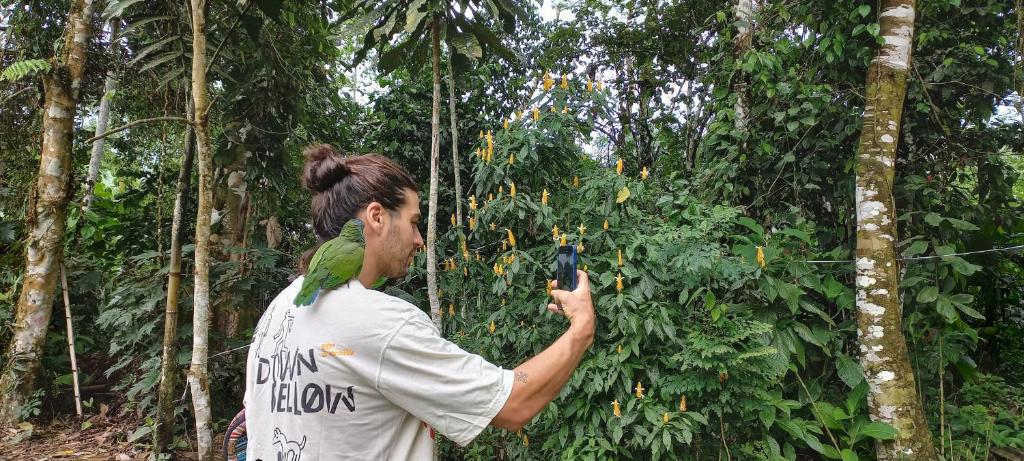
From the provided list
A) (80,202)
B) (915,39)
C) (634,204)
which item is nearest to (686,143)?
(915,39)

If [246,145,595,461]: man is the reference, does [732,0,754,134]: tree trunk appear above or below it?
above

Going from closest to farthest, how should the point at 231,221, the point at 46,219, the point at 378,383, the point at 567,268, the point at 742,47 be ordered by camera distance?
the point at 378,383, the point at 567,268, the point at 46,219, the point at 742,47, the point at 231,221

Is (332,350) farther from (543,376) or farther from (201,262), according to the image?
(201,262)

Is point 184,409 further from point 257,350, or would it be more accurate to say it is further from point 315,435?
point 315,435

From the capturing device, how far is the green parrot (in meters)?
1.11

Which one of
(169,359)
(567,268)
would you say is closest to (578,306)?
(567,268)

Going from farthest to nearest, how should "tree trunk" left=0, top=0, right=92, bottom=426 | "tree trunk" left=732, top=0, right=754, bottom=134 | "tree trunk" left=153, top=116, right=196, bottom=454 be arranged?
"tree trunk" left=732, top=0, right=754, bottom=134
"tree trunk" left=0, top=0, right=92, bottom=426
"tree trunk" left=153, top=116, right=196, bottom=454

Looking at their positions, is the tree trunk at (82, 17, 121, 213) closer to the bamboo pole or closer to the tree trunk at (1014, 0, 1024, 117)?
the bamboo pole

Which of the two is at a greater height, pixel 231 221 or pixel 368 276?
pixel 231 221

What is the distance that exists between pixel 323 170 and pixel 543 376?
2.18ft

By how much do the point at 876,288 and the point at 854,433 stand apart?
75 cm

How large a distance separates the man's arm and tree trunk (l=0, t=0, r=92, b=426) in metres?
4.04

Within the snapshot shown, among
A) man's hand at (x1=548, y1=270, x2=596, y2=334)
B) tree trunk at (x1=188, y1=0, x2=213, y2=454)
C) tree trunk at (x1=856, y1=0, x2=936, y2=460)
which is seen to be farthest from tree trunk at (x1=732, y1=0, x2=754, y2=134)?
tree trunk at (x1=188, y1=0, x2=213, y2=454)

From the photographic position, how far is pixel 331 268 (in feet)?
3.64
